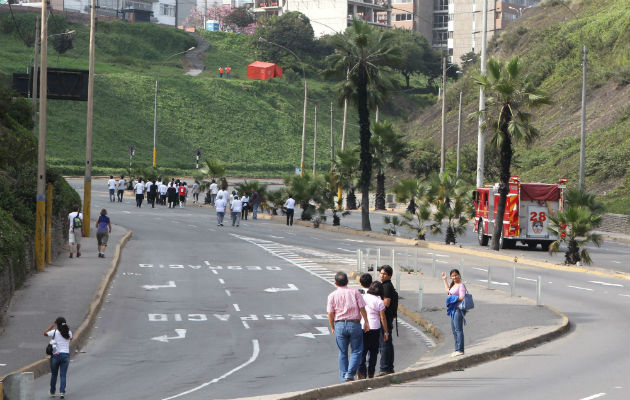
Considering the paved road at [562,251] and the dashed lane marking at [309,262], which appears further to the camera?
the paved road at [562,251]

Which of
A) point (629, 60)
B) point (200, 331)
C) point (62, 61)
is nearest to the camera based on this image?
point (200, 331)

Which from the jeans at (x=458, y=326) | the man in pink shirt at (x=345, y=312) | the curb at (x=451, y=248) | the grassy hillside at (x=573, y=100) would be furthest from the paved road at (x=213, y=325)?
the grassy hillside at (x=573, y=100)

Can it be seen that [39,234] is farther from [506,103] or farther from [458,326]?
[506,103]

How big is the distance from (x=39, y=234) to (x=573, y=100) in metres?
59.6

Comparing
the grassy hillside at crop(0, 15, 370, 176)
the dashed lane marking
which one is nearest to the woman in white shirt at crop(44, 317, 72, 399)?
the dashed lane marking

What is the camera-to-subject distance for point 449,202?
49969 mm

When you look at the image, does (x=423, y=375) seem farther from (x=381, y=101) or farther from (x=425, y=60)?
(x=425, y=60)

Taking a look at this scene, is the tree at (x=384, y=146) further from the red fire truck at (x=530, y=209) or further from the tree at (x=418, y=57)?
the tree at (x=418, y=57)

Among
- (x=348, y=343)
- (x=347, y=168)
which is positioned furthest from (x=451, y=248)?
(x=348, y=343)

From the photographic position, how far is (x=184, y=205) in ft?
219

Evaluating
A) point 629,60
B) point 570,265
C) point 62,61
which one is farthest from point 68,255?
point 62,61

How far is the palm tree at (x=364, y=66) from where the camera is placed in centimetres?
5256

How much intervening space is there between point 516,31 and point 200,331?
92.9m

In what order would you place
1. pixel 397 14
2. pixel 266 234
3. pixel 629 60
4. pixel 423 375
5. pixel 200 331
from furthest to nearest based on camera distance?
1. pixel 397 14
2. pixel 629 60
3. pixel 266 234
4. pixel 200 331
5. pixel 423 375
